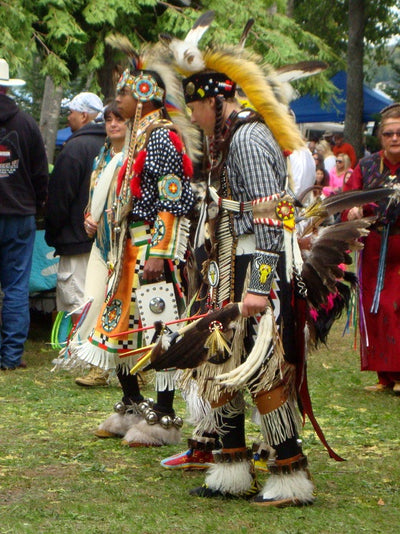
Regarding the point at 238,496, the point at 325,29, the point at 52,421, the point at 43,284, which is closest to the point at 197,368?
the point at 238,496

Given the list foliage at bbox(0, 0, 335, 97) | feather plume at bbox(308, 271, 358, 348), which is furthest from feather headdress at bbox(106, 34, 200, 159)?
foliage at bbox(0, 0, 335, 97)

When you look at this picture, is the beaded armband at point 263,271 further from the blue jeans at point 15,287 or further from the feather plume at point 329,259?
the blue jeans at point 15,287

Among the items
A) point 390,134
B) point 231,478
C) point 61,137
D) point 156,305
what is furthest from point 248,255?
point 61,137

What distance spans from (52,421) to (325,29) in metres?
22.4

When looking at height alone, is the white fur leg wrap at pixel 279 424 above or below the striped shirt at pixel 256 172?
below

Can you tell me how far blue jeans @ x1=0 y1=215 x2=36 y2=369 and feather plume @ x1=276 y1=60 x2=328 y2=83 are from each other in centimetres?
351

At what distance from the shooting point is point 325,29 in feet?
87.2

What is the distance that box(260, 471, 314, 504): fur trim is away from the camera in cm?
409

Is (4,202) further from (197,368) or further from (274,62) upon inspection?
(274,62)

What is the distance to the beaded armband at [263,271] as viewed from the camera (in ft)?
12.8

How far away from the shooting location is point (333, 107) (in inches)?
886

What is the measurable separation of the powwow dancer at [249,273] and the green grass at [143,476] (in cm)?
20

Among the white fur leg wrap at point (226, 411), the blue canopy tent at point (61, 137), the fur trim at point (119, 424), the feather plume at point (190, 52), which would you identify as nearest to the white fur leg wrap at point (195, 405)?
the white fur leg wrap at point (226, 411)

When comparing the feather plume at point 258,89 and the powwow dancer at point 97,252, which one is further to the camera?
the powwow dancer at point 97,252
